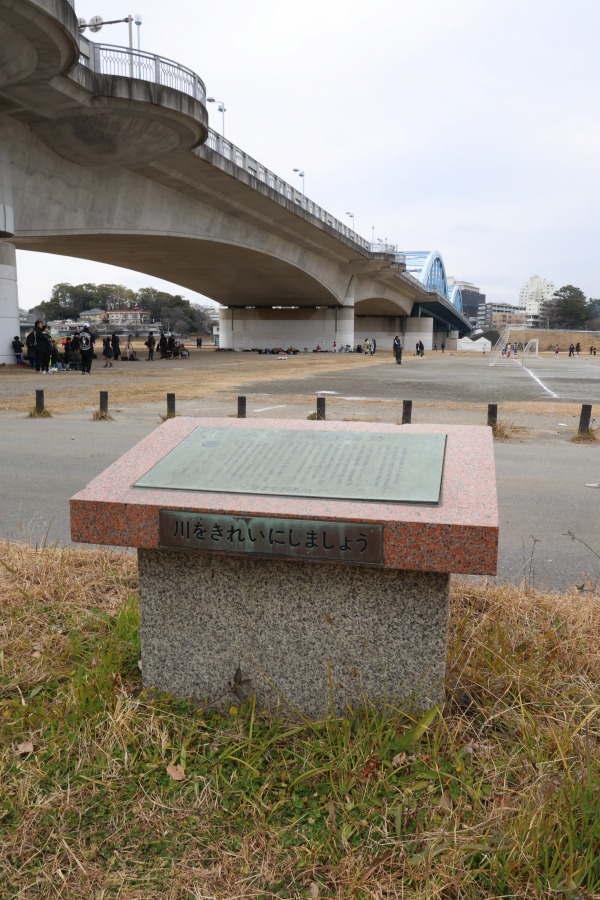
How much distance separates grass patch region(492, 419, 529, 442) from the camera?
41.9ft

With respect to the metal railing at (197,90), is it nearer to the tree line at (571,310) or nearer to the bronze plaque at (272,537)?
the bronze plaque at (272,537)

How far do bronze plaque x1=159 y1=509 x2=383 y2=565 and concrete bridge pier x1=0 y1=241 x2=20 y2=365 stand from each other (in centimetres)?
3017

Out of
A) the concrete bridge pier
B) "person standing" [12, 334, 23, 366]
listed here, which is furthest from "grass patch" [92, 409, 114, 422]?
"person standing" [12, 334, 23, 366]

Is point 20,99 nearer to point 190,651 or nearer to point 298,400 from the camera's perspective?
point 298,400

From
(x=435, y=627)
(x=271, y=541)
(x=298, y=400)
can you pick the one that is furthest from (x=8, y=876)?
(x=298, y=400)

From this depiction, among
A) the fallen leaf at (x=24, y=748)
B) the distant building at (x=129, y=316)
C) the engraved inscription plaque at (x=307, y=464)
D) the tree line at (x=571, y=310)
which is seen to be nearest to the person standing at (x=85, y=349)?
the engraved inscription plaque at (x=307, y=464)

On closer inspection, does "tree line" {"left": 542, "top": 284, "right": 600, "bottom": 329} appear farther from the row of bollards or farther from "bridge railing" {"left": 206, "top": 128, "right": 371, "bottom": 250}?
the row of bollards

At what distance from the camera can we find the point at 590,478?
952 cm

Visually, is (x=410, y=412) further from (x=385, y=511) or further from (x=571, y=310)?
(x=571, y=310)

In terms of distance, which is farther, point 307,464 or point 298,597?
point 307,464

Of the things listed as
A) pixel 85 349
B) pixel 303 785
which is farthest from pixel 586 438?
pixel 85 349

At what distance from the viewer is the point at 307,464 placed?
374cm

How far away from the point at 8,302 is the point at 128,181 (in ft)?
24.8

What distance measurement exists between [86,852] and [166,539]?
1292 millimetres
